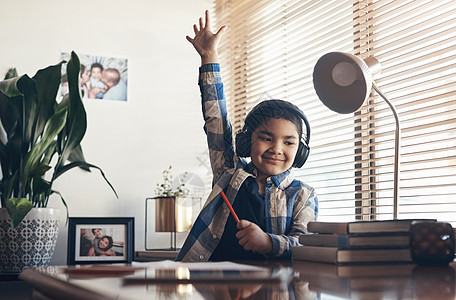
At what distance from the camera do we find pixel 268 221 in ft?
4.95

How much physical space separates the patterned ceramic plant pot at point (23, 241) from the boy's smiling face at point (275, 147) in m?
1.00

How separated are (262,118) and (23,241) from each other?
1.11m

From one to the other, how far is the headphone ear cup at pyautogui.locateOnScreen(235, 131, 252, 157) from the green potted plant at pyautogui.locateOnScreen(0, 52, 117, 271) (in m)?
0.84

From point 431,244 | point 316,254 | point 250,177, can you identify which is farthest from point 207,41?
point 431,244

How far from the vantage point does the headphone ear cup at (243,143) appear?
65.6 inches

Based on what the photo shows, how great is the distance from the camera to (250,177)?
5.24 ft

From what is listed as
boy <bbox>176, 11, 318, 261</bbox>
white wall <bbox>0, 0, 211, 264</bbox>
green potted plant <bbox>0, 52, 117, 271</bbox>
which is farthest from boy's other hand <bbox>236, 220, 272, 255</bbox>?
white wall <bbox>0, 0, 211, 264</bbox>

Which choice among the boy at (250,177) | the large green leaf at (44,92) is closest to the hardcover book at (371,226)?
the boy at (250,177)

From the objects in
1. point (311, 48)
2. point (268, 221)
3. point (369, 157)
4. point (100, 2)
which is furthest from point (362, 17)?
point (100, 2)

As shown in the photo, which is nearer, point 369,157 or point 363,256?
point 363,256

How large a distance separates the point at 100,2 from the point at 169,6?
0.37 m

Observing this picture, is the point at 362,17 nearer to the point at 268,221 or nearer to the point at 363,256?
the point at 268,221

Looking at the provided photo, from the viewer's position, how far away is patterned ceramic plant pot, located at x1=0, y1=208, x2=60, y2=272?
2.13 meters

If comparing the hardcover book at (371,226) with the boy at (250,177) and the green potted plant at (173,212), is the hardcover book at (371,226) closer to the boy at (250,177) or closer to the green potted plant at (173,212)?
the boy at (250,177)
